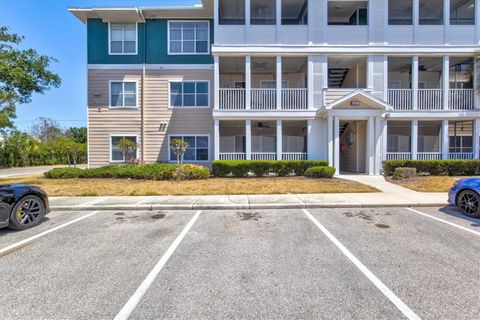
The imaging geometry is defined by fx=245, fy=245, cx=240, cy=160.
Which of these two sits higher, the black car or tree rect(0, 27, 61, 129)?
tree rect(0, 27, 61, 129)

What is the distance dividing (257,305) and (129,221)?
4.64 meters

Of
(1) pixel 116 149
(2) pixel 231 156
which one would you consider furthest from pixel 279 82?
(1) pixel 116 149

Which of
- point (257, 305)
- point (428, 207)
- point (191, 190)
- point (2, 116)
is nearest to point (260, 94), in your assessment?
point (191, 190)

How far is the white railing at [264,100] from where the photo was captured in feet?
49.3

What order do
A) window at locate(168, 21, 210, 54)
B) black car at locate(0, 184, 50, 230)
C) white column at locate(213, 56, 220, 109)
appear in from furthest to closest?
window at locate(168, 21, 210, 54)
white column at locate(213, 56, 220, 109)
black car at locate(0, 184, 50, 230)

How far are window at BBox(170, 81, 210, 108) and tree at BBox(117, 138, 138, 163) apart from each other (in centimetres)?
374

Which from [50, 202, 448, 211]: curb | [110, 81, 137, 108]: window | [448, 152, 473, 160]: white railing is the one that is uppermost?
[110, 81, 137, 108]: window

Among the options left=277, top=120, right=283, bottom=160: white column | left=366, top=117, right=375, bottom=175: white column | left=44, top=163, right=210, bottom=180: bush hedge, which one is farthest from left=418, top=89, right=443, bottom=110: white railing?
left=44, top=163, right=210, bottom=180: bush hedge

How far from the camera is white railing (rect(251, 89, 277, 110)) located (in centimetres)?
1504

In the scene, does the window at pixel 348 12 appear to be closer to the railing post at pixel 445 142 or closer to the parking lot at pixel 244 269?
the railing post at pixel 445 142

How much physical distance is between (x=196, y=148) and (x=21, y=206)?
11.7m

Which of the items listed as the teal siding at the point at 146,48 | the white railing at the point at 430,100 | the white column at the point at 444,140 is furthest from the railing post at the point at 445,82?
the teal siding at the point at 146,48

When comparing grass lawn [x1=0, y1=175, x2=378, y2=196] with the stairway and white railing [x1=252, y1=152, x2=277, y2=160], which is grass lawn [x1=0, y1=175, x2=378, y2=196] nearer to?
white railing [x1=252, y1=152, x2=277, y2=160]

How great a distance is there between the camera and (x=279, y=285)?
10.5 feet
